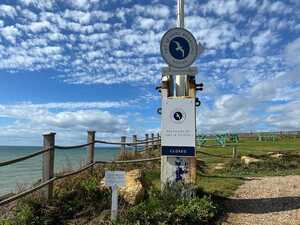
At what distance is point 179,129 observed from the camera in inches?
370

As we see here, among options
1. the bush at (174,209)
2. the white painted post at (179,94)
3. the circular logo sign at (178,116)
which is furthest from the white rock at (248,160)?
the bush at (174,209)

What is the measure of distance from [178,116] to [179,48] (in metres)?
1.39

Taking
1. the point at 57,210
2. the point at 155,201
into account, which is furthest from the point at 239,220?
the point at 57,210

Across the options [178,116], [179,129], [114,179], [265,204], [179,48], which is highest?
[179,48]

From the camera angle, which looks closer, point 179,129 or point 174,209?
point 174,209

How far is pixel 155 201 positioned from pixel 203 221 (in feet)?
3.00

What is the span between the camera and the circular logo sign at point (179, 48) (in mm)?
9523

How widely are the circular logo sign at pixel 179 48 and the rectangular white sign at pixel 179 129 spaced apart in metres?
0.82

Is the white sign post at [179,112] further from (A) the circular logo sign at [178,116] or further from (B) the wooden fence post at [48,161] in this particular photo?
(B) the wooden fence post at [48,161]

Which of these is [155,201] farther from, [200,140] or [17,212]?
[200,140]

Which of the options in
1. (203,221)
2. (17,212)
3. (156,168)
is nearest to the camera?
(203,221)

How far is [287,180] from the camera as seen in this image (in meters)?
13.4

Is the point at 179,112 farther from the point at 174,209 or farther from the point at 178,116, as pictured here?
the point at 174,209

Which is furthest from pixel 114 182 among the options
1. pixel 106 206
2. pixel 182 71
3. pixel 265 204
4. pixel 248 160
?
pixel 248 160
